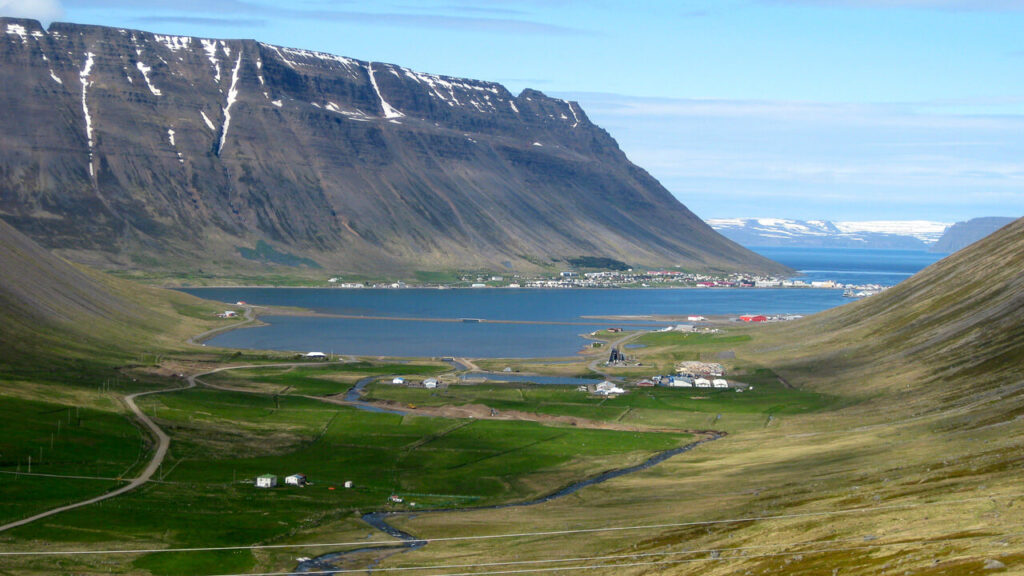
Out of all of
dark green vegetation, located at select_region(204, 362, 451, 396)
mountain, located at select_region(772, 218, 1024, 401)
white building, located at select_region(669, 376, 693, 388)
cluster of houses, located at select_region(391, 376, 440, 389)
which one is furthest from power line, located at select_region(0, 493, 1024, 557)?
white building, located at select_region(669, 376, 693, 388)

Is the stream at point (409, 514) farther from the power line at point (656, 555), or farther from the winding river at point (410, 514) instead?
the power line at point (656, 555)

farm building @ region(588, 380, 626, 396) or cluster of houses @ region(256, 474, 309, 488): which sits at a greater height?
farm building @ region(588, 380, 626, 396)

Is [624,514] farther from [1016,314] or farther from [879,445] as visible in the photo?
[1016,314]

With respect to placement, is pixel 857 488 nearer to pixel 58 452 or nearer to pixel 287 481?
pixel 287 481

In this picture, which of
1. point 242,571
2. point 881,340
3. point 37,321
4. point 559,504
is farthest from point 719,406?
point 37,321

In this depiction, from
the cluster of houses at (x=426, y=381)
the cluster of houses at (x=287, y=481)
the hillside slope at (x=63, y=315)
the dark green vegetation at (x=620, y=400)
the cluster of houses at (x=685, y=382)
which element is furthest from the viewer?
the cluster of houses at (x=685, y=382)

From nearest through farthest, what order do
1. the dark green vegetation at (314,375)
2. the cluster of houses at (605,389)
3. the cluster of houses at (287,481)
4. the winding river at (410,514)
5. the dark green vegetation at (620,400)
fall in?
the winding river at (410,514)
the cluster of houses at (287,481)
the dark green vegetation at (620,400)
the cluster of houses at (605,389)
the dark green vegetation at (314,375)

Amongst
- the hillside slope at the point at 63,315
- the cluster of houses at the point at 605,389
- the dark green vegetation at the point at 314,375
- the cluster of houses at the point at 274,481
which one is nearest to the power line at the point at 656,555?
the cluster of houses at the point at 274,481

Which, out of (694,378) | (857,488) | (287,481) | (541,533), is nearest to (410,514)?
(287,481)

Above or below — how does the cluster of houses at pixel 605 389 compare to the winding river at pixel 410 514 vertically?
above

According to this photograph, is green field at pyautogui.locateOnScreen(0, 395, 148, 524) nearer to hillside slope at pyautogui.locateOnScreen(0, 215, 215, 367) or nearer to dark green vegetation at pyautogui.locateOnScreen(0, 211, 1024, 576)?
dark green vegetation at pyautogui.locateOnScreen(0, 211, 1024, 576)

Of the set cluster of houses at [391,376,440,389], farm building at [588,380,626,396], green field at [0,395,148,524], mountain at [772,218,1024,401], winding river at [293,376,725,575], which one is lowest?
winding river at [293,376,725,575]
